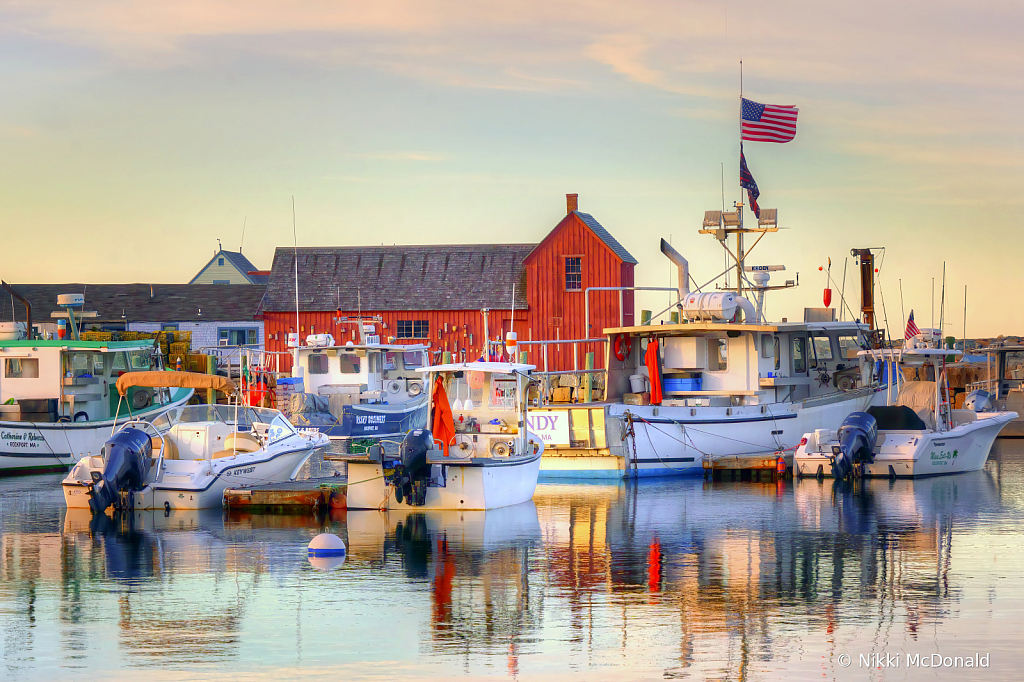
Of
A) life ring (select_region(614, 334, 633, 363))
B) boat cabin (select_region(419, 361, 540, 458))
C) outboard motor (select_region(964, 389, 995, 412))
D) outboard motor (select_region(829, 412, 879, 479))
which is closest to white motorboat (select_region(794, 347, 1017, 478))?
outboard motor (select_region(829, 412, 879, 479))

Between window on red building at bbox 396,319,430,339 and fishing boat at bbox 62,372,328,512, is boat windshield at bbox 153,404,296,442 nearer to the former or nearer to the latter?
fishing boat at bbox 62,372,328,512

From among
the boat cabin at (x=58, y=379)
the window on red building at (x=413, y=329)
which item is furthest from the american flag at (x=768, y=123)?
the window on red building at (x=413, y=329)

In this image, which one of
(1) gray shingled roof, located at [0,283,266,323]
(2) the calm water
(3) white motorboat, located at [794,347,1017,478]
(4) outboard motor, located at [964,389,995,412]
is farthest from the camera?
(1) gray shingled roof, located at [0,283,266,323]

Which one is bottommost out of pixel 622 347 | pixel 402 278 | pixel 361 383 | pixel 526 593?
pixel 526 593

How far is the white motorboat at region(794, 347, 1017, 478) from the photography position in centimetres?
2728

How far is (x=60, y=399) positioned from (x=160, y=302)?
103 ft

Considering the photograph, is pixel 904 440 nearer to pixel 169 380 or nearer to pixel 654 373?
pixel 654 373

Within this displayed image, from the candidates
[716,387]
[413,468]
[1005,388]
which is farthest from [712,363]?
[1005,388]

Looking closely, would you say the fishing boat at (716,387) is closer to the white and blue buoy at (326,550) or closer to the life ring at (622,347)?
the life ring at (622,347)

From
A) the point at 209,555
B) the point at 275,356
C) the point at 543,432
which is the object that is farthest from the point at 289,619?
the point at 275,356

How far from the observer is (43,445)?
30562 millimetres

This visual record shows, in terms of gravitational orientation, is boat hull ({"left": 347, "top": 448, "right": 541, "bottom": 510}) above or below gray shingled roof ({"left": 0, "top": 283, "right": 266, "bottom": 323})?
below

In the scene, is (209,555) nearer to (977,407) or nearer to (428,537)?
(428,537)

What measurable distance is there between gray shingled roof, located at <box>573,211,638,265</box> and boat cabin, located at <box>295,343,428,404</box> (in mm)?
18006
